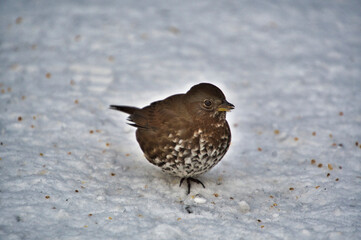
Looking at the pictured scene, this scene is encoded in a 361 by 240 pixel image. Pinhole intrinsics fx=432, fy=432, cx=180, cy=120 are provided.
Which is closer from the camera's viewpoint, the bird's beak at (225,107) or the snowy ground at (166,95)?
the snowy ground at (166,95)

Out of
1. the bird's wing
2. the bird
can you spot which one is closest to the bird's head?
the bird

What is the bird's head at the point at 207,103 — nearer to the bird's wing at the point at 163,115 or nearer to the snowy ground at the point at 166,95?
the bird's wing at the point at 163,115

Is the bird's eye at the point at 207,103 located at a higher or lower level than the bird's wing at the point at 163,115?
higher

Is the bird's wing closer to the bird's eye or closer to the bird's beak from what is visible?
the bird's eye

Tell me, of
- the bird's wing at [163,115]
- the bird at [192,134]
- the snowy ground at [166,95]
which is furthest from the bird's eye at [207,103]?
the snowy ground at [166,95]

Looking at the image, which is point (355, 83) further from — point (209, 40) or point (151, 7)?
point (151, 7)

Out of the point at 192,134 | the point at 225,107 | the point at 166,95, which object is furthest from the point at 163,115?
the point at 166,95

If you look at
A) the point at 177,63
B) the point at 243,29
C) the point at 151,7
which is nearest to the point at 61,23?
the point at 151,7
